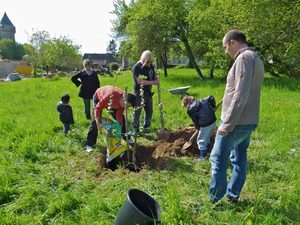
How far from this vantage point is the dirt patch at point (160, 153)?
3.71 metres

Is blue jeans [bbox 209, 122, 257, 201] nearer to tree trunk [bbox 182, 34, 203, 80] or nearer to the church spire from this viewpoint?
tree trunk [bbox 182, 34, 203, 80]

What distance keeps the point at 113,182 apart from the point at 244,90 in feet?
7.03

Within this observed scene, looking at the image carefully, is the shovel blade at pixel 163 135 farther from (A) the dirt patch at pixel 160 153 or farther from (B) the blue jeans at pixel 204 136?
(B) the blue jeans at pixel 204 136

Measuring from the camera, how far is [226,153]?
7.25ft

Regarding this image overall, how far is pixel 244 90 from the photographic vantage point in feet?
6.31

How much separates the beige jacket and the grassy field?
2.96 feet

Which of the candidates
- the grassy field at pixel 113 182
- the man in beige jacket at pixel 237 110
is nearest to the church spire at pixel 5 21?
the grassy field at pixel 113 182

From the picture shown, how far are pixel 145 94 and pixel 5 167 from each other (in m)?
2.86

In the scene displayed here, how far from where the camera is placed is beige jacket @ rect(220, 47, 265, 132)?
1.91 meters

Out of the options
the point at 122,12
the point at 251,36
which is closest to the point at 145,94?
the point at 251,36

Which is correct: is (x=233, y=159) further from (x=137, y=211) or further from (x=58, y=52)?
(x=58, y=52)

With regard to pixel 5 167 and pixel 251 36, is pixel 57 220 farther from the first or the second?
pixel 251 36

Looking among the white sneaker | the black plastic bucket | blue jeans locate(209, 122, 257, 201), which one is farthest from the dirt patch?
blue jeans locate(209, 122, 257, 201)

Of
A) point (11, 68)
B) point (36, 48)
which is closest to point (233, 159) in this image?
point (36, 48)
